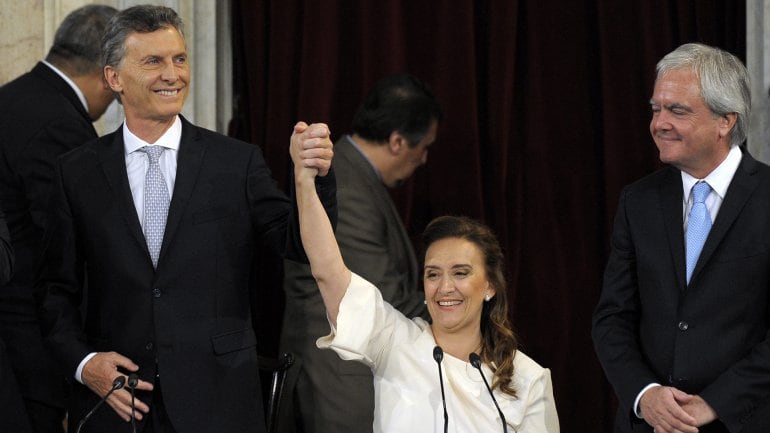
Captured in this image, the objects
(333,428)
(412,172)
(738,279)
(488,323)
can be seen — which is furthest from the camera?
(412,172)

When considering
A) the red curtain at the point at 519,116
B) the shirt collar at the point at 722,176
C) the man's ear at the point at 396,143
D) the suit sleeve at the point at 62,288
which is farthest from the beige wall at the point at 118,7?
the shirt collar at the point at 722,176

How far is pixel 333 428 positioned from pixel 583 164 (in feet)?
4.42

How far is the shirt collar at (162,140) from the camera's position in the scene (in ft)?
11.0

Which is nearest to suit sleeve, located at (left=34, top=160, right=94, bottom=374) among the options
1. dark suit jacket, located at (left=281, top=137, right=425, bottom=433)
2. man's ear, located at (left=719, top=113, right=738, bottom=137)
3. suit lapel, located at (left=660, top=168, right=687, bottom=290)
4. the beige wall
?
dark suit jacket, located at (left=281, top=137, right=425, bottom=433)

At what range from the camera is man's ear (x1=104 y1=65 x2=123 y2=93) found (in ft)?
11.3

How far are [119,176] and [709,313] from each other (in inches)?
59.4

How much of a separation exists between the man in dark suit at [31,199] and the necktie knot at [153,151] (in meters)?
0.52

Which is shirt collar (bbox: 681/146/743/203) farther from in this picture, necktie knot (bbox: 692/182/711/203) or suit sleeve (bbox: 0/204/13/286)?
suit sleeve (bbox: 0/204/13/286)

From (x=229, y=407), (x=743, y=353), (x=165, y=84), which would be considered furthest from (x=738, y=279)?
(x=165, y=84)

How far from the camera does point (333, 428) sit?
4051 mm

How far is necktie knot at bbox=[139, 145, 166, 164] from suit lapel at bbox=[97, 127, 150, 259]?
0.06 meters

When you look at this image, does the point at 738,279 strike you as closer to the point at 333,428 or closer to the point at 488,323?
the point at 488,323

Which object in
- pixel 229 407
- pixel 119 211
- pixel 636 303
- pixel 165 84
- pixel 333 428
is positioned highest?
pixel 165 84

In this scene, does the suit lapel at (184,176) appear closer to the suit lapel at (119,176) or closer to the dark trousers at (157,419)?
the suit lapel at (119,176)
